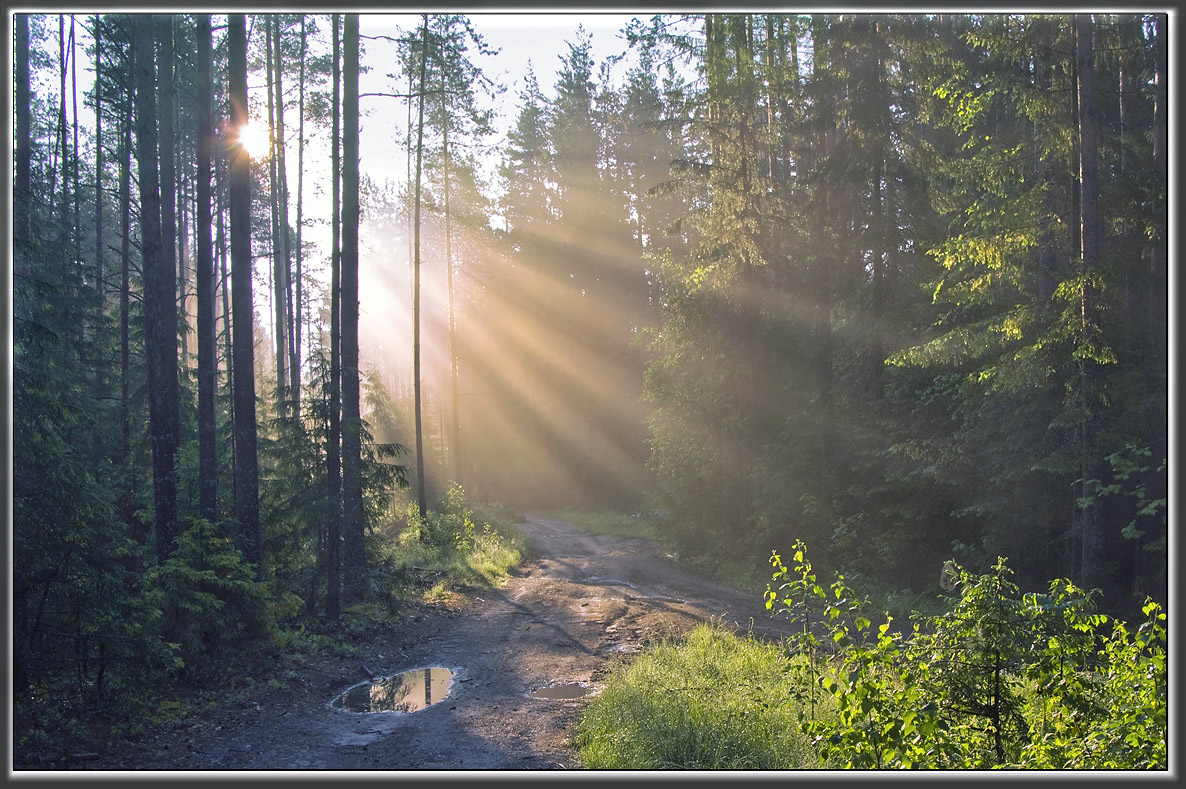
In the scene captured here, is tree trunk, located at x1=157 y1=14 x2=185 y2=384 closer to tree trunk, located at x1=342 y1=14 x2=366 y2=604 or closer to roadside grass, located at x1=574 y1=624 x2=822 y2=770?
tree trunk, located at x1=342 y1=14 x2=366 y2=604

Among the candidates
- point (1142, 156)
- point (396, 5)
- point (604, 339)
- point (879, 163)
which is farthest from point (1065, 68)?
point (604, 339)

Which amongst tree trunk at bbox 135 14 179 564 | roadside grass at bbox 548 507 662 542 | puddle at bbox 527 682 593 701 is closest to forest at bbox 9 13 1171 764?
tree trunk at bbox 135 14 179 564

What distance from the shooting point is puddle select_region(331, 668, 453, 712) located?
8.44m

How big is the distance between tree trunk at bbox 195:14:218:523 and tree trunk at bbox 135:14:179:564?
62 cm

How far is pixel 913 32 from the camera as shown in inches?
613

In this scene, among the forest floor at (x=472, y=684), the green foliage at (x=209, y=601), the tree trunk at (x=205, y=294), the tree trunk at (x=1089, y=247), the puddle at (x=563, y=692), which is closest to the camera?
the forest floor at (x=472, y=684)

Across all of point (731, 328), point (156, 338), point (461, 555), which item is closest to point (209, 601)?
point (156, 338)

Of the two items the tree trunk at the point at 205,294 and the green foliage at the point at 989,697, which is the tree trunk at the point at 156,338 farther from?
the green foliage at the point at 989,697

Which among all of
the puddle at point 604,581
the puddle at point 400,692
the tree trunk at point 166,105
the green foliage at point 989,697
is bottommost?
the puddle at point 604,581

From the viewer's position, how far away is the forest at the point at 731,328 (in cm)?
870

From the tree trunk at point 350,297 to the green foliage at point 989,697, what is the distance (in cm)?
1065

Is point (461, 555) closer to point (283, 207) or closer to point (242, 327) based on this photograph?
point (242, 327)

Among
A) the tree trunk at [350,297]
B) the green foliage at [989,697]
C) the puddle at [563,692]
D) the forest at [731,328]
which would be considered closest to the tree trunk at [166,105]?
the forest at [731,328]

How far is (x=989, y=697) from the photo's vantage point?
4.52 m
